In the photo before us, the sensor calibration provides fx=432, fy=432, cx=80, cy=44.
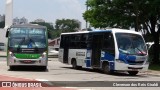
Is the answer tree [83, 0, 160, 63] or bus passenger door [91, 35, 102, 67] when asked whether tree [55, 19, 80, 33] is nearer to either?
tree [83, 0, 160, 63]

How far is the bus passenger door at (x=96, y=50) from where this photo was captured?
2777 centimetres

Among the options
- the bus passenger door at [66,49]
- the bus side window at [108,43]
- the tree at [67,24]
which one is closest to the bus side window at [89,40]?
the bus side window at [108,43]

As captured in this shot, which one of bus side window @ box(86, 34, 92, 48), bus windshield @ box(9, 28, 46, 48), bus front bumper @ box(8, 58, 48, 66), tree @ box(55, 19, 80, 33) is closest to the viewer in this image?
bus front bumper @ box(8, 58, 48, 66)

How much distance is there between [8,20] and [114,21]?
1971 inches

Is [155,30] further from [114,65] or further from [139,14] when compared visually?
[114,65]

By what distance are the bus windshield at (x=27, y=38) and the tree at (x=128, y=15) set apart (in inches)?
472

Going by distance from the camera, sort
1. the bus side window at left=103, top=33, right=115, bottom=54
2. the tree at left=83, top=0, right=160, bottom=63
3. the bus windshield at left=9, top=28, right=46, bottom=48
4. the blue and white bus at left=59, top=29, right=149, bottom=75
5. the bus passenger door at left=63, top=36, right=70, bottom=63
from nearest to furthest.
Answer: the blue and white bus at left=59, top=29, right=149, bottom=75 < the bus side window at left=103, top=33, right=115, bottom=54 < the bus windshield at left=9, top=28, right=46, bottom=48 < the bus passenger door at left=63, top=36, right=70, bottom=63 < the tree at left=83, top=0, right=160, bottom=63

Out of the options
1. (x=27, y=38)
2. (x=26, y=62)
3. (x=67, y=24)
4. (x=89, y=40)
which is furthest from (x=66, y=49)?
(x=67, y=24)

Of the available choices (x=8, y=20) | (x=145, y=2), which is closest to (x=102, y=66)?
(x=145, y=2)

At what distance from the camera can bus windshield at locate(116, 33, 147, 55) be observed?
25.7 meters

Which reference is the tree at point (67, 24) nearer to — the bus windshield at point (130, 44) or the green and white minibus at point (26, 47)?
the green and white minibus at point (26, 47)

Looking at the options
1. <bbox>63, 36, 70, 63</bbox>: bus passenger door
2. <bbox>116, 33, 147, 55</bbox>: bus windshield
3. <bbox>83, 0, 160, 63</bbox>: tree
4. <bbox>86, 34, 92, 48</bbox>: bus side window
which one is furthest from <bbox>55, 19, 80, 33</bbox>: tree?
<bbox>116, 33, 147, 55</bbox>: bus windshield

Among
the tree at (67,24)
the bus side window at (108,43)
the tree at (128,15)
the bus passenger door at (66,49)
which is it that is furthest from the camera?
the tree at (67,24)

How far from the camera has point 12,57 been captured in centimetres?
2627
